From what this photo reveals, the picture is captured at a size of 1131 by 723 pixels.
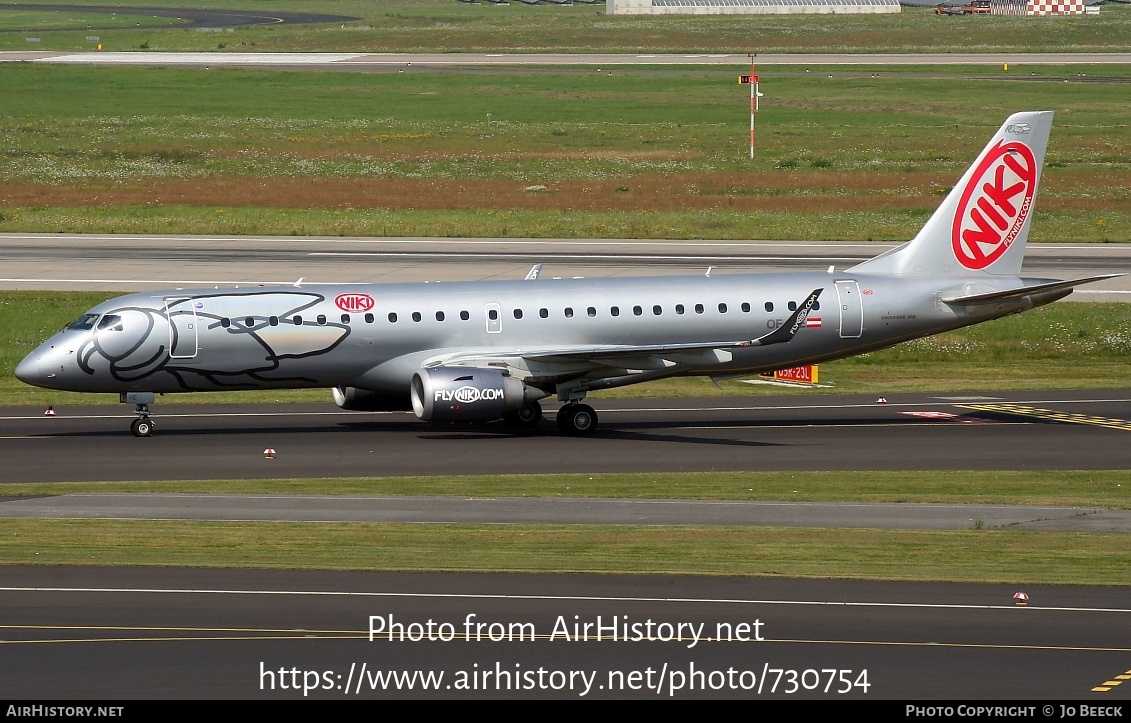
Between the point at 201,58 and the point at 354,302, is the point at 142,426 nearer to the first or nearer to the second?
the point at 354,302

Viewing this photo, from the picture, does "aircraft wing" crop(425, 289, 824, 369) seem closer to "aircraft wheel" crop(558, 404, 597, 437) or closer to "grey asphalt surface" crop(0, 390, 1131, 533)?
"aircraft wheel" crop(558, 404, 597, 437)

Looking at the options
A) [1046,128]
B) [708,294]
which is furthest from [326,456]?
[1046,128]

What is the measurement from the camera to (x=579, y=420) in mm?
39281

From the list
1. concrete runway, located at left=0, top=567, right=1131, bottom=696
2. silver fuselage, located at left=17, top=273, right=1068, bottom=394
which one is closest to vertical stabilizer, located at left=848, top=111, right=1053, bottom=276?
silver fuselage, located at left=17, top=273, right=1068, bottom=394

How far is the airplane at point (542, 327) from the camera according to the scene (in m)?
38.2

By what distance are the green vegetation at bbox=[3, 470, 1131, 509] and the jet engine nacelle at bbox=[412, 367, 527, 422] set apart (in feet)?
13.2

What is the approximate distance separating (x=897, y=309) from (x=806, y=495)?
38.1ft

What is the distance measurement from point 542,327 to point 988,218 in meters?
13.4

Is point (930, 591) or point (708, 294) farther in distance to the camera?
point (708, 294)

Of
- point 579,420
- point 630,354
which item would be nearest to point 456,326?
point 579,420

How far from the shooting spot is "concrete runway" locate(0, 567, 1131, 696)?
17.5 meters

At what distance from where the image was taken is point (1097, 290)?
196ft

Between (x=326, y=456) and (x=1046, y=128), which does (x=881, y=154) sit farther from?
(x=326, y=456)

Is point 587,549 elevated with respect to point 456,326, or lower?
lower
